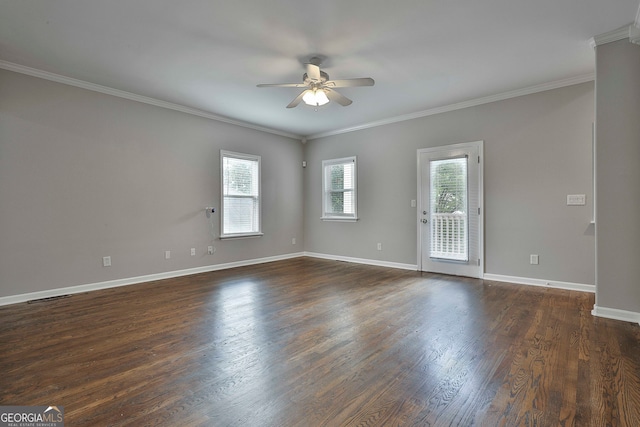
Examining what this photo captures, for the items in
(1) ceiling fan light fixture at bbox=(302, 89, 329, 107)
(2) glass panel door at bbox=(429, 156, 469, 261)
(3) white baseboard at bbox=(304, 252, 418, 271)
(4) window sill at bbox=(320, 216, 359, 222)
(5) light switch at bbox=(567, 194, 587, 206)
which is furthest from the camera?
(4) window sill at bbox=(320, 216, 359, 222)

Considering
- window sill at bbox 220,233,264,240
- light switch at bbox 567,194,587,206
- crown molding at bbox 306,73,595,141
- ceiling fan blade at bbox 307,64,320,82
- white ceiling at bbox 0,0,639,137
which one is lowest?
window sill at bbox 220,233,264,240

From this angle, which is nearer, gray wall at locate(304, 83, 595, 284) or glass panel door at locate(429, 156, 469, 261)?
gray wall at locate(304, 83, 595, 284)

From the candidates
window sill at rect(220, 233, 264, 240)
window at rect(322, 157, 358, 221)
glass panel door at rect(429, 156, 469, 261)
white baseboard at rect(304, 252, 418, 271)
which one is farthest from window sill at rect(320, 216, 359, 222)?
glass panel door at rect(429, 156, 469, 261)

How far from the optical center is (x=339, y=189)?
652 centimetres

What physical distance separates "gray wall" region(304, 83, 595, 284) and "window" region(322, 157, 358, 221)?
384 mm

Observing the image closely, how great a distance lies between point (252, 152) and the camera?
20.0 ft

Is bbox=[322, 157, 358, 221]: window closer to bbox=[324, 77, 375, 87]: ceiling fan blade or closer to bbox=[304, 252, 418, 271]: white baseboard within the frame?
bbox=[304, 252, 418, 271]: white baseboard

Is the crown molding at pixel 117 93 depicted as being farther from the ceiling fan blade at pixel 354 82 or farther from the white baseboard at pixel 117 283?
the ceiling fan blade at pixel 354 82

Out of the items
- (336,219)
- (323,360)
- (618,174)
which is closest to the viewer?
(323,360)

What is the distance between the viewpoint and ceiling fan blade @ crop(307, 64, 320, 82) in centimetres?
316

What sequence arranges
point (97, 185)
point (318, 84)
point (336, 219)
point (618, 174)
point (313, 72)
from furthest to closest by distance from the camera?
point (336, 219) < point (97, 185) < point (318, 84) < point (313, 72) < point (618, 174)

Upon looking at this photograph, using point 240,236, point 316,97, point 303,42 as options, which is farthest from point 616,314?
point 240,236

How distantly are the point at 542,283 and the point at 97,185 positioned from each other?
20.2 feet

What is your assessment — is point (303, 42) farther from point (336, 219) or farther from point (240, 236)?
point (336, 219)
